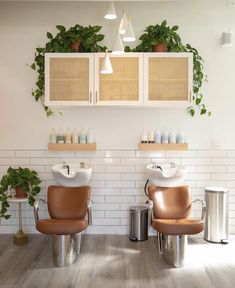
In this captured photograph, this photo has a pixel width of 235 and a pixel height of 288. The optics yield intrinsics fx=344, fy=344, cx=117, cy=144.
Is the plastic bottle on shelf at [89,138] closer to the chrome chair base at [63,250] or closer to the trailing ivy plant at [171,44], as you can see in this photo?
the trailing ivy plant at [171,44]

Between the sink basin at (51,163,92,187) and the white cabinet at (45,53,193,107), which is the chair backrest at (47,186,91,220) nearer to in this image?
the sink basin at (51,163,92,187)

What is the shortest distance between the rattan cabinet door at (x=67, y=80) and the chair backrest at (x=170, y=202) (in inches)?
51.7

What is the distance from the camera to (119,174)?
444cm

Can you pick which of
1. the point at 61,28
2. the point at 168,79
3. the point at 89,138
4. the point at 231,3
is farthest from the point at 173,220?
the point at 231,3

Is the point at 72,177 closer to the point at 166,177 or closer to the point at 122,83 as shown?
the point at 166,177

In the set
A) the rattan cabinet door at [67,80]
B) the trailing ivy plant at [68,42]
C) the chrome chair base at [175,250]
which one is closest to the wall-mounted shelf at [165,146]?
the rattan cabinet door at [67,80]

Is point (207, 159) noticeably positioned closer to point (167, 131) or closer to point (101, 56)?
point (167, 131)

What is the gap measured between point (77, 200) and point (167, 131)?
145 cm

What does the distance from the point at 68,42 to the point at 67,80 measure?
47cm

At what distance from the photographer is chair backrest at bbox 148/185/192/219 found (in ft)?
12.6

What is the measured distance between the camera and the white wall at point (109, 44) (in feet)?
14.3

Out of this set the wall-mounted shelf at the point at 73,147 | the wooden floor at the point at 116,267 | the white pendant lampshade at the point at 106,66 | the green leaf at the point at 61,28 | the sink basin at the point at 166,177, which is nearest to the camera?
the wooden floor at the point at 116,267

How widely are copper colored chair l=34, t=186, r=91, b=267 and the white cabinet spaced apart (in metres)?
1.05

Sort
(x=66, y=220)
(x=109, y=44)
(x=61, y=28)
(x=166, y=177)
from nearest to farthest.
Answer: (x=66, y=220)
(x=166, y=177)
(x=61, y=28)
(x=109, y=44)
